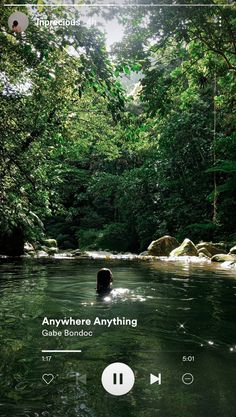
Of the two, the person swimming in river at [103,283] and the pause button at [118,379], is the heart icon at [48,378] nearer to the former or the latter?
the pause button at [118,379]

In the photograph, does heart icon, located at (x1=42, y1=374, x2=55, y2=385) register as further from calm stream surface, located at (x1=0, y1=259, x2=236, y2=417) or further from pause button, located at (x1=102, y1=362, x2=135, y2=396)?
pause button, located at (x1=102, y1=362, x2=135, y2=396)

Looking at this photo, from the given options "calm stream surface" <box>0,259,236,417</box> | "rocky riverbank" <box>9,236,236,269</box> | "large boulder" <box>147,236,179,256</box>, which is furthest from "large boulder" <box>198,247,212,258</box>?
"calm stream surface" <box>0,259,236,417</box>

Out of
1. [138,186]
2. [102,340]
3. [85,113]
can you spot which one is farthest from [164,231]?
[102,340]

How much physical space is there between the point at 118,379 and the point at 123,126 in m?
3.47

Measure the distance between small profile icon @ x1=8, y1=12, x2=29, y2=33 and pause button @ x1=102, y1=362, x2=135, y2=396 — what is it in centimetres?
250

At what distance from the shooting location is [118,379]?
2053 mm

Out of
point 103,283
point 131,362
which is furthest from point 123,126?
point 131,362

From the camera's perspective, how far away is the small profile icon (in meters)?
2.84

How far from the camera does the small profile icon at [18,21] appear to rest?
112 inches

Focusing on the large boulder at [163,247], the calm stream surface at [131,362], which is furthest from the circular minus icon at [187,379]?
the large boulder at [163,247]

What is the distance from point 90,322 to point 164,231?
17119mm

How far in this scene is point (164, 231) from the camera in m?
19.5

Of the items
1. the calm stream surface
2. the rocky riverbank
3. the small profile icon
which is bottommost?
the calm stream surface

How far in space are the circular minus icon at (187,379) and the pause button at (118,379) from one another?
0.90 feet
